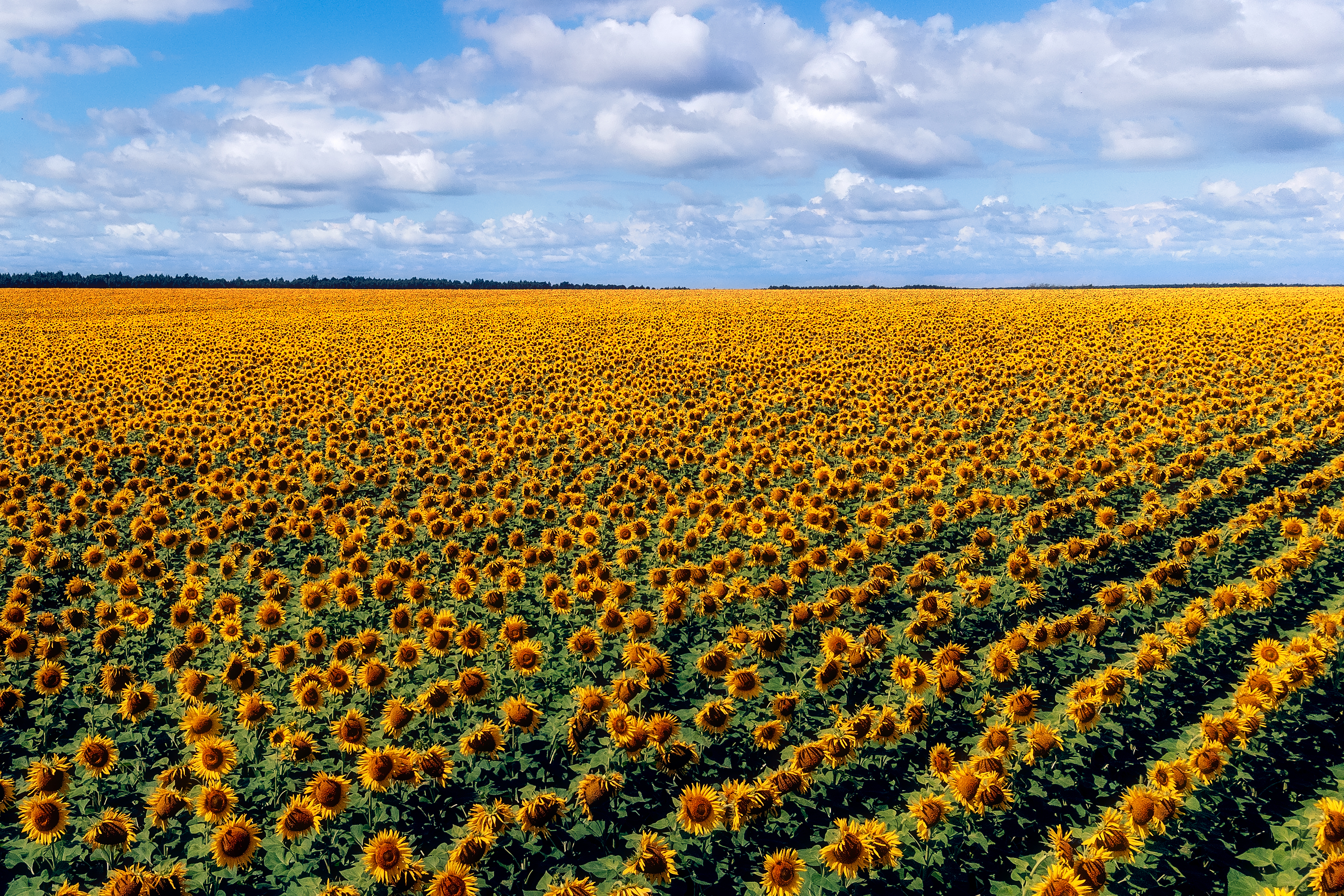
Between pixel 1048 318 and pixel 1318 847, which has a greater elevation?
pixel 1048 318

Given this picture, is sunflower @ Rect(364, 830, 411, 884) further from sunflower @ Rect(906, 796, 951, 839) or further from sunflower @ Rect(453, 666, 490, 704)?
sunflower @ Rect(906, 796, 951, 839)

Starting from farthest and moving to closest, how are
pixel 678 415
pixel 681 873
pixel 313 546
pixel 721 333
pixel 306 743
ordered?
pixel 721 333
pixel 678 415
pixel 313 546
pixel 306 743
pixel 681 873

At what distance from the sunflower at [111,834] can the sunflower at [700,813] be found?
189 inches

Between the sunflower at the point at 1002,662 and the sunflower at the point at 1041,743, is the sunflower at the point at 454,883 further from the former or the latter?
the sunflower at the point at 1002,662

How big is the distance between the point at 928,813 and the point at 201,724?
23.8ft

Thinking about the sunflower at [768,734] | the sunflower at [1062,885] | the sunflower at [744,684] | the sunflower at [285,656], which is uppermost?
the sunflower at [285,656]

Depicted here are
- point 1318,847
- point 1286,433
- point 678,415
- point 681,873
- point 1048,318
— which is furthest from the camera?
point 1048,318

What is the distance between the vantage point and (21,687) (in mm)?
9531

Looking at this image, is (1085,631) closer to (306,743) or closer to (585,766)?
(585,766)

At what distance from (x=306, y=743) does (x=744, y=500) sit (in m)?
9.33

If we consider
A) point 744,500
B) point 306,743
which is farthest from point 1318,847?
point 744,500

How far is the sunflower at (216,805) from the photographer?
6758mm

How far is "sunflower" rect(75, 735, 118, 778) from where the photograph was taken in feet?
24.3

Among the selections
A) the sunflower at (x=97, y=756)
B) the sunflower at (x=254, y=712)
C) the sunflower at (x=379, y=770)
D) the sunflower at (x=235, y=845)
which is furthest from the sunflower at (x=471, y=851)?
the sunflower at (x=97, y=756)
